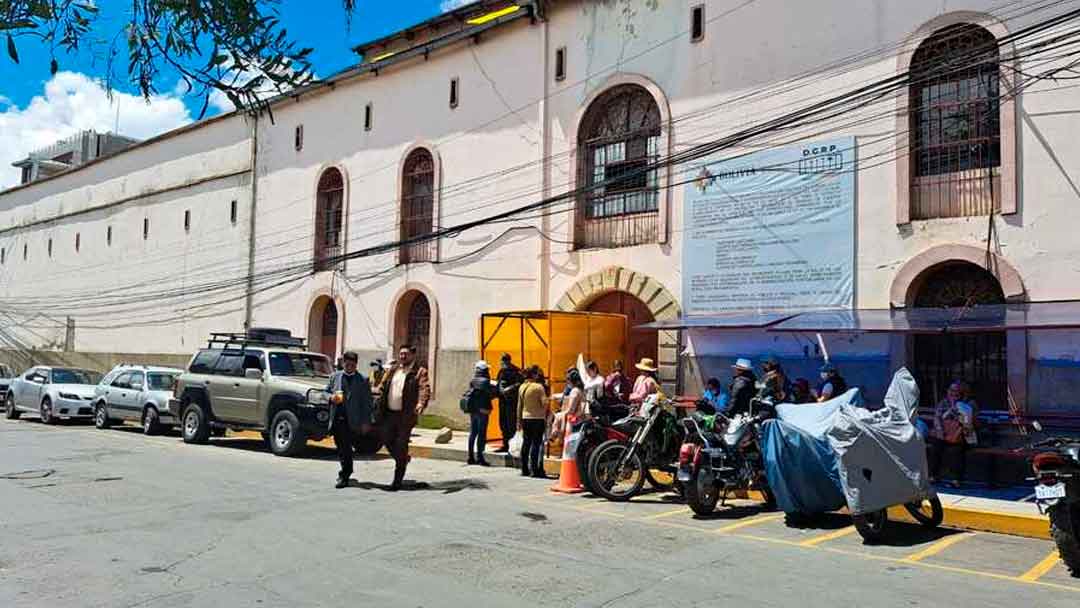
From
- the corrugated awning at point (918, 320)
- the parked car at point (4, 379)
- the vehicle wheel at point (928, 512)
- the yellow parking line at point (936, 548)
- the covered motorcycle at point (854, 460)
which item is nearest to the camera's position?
the yellow parking line at point (936, 548)

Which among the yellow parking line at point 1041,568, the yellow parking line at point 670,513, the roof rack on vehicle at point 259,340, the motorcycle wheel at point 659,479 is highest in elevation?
the roof rack on vehicle at point 259,340

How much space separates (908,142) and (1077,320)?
13.8 ft

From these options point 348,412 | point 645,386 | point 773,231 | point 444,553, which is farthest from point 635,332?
point 444,553

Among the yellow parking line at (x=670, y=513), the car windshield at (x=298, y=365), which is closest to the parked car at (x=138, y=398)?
the car windshield at (x=298, y=365)

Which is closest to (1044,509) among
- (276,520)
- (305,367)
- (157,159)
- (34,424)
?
(276,520)

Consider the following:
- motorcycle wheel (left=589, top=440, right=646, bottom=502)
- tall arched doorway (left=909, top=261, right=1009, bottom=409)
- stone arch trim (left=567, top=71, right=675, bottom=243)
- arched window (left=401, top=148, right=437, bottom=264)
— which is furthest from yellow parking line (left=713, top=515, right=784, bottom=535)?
arched window (left=401, top=148, right=437, bottom=264)

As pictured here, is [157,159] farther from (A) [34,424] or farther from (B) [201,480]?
(B) [201,480]

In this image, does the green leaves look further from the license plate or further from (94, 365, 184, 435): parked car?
(94, 365, 184, 435): parked car

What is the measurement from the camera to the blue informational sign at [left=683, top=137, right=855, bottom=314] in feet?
49.2

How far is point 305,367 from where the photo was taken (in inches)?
664

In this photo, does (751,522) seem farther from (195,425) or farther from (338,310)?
(338,310)

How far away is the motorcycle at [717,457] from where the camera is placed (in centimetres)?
1002

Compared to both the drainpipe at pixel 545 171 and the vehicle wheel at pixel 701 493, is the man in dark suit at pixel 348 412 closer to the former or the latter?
the vehicle wheel at pixel 701 493

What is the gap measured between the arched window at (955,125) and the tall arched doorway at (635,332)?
5.48 m
